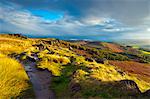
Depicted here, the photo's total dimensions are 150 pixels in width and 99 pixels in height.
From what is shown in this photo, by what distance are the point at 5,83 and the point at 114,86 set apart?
43.1ft

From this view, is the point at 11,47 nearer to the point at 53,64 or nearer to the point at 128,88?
the point at 53,64

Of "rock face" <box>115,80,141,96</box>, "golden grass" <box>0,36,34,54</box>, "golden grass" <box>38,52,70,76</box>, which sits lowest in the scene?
"golden grass" <box>0,36,34,54</box>

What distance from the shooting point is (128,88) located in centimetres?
2727

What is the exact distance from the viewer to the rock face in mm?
26484

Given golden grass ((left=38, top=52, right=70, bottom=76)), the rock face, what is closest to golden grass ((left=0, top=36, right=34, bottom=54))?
golden grass ((left=38, top=52, right=70, bottom=76))

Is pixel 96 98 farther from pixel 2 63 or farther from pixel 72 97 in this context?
pixel 2 63

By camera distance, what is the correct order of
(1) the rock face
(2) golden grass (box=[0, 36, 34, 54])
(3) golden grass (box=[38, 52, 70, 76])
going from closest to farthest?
(1) the rock face
(3) golden grass (box=[38, 52, 70, 76])
(2) golden grass (box=[0, 36, 34, 54])

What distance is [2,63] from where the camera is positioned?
2025 cm

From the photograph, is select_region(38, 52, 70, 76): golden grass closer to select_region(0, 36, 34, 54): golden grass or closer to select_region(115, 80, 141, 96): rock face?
select_region(115, 80, 141, 96): rock face

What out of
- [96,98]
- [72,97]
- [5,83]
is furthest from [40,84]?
[5,83]

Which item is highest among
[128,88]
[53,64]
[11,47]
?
[128,88]

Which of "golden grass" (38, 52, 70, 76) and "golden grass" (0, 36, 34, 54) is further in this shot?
"golden grass" (0, 36, 34, 54)

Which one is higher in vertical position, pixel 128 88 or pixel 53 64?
pixel 128 88

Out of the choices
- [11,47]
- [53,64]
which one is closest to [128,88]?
[53,64]
